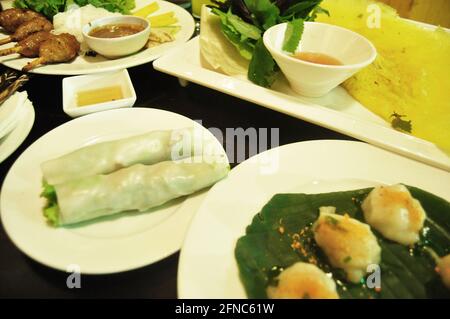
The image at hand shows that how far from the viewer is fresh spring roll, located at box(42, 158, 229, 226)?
1368 millimetres

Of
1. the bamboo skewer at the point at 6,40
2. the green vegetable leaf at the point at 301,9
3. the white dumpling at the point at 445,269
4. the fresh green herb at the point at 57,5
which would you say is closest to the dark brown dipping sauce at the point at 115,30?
the fresh green herb at the point at 57,5

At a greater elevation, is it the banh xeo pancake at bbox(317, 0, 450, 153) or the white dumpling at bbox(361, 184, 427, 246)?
the banh xeo pancake at bbox(317, 0, 450, 153)

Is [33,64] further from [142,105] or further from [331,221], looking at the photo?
[331,221]

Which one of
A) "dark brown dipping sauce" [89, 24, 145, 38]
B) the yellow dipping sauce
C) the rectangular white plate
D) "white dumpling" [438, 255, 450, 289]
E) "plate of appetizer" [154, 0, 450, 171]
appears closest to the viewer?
"white dumpling" [438, 255, 450, 289]

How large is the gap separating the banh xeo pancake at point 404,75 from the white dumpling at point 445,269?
0.67m

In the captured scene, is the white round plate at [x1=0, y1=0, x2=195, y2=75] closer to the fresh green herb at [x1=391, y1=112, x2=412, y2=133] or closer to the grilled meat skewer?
the grilled meat skewer

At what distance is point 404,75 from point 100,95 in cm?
197

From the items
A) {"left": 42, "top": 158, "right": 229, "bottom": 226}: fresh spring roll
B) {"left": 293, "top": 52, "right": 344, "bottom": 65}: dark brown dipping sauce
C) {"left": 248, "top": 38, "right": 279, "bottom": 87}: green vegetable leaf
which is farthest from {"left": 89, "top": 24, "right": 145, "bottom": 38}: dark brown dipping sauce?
{"left": 42, "top": 158, "right": 229, "bottom": 226}: fresh spring roll

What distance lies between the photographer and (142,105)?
233cm

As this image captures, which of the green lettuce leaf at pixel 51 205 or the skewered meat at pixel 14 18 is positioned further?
the skewered meat at pixel 14 18

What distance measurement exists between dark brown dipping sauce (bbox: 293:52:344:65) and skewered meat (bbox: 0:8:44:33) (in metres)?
2.47

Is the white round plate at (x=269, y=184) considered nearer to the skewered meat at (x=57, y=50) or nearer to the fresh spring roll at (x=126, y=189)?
the fresh spring roll at (x=126, y=189)

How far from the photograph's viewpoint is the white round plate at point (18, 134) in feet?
5.77

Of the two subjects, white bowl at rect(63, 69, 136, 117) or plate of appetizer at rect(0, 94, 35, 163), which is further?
white bowl at rect(63, 69, 136, 117)
